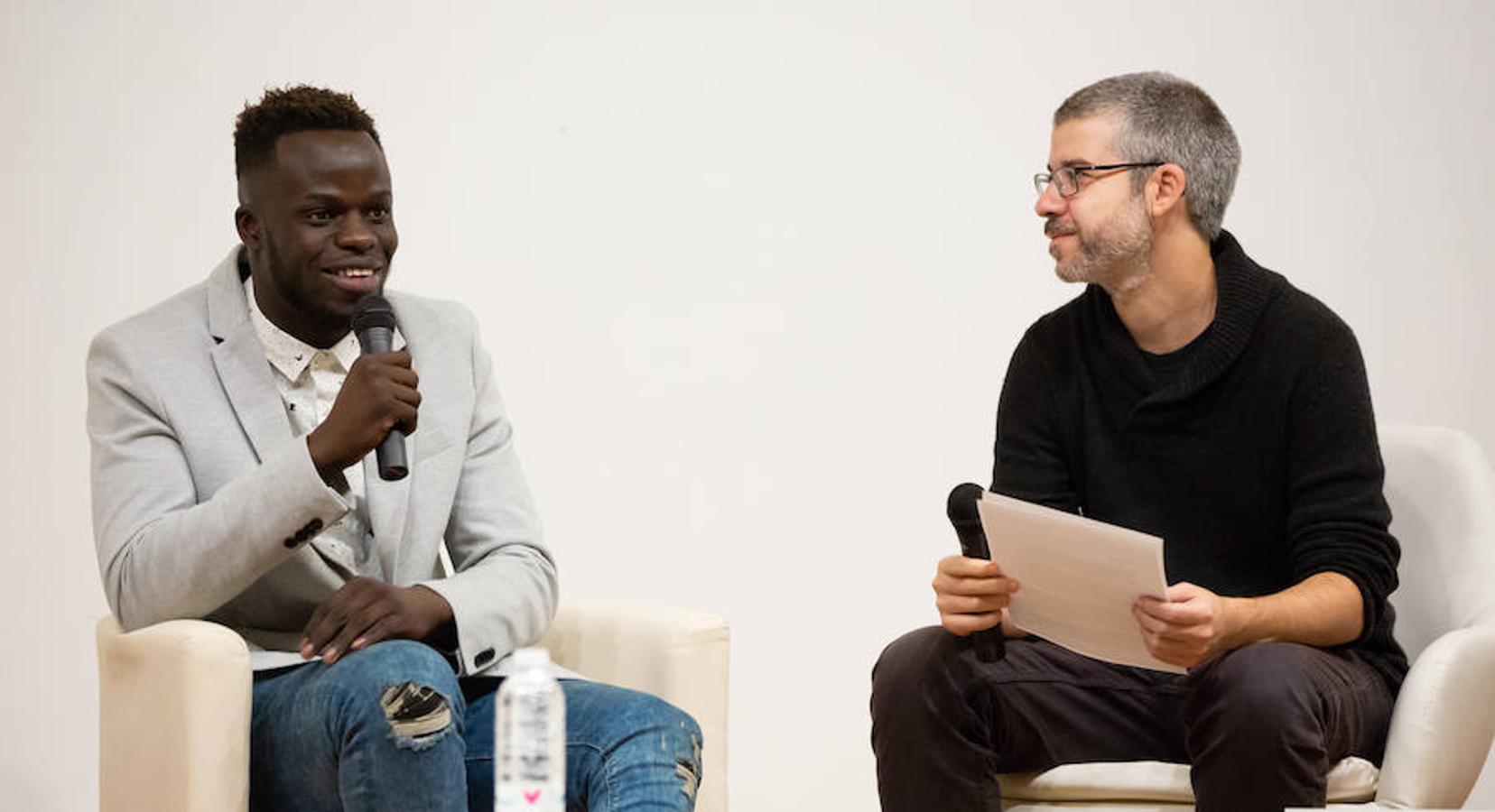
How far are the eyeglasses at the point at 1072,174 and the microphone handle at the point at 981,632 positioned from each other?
0.53m

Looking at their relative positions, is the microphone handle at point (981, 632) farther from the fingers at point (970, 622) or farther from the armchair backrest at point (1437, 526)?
the armchair backrest at point (1437, 526)

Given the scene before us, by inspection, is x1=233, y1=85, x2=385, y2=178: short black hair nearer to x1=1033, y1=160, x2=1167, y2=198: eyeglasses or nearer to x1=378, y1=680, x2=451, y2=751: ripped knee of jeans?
x1=378, y1=680, x2=451, y2=751: ripped knee of jeans

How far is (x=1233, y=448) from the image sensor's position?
235 centimetres

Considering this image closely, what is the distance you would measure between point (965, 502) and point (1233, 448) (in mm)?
462

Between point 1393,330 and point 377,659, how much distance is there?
246 cm

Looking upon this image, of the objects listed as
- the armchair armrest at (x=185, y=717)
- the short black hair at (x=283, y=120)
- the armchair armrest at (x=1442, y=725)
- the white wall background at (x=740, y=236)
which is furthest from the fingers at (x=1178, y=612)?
the white wall background at (x=740, y=236)

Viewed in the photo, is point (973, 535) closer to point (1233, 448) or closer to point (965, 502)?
point (965, 502)

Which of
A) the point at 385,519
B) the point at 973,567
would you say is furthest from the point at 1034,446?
the point at 385,519

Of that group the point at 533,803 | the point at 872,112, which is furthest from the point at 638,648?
the point at 872,112

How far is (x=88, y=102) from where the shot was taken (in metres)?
3.08

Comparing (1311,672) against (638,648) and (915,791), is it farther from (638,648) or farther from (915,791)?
(638,648)

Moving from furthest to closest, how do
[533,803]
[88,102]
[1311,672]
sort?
[88,102] → [1311,672] → [533,803]

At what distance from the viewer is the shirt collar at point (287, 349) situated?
7.76 feet

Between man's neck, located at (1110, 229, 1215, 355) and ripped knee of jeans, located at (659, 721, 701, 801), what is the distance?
86cm
